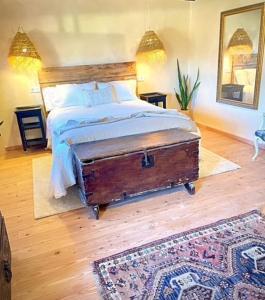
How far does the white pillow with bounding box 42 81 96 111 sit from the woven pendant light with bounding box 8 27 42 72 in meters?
0.48

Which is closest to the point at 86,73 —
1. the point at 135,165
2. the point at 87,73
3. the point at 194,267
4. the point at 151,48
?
Answer: the point at 87,73

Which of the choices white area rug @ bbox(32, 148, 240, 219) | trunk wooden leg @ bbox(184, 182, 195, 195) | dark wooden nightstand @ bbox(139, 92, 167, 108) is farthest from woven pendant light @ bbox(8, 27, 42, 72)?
trunk wooden leg @ bbox(184, 182, 195, 195)

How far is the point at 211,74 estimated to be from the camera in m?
4.82

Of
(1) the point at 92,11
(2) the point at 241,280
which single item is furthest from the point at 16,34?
(2) the point at 241,280

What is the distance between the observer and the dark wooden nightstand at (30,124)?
4.23 metres

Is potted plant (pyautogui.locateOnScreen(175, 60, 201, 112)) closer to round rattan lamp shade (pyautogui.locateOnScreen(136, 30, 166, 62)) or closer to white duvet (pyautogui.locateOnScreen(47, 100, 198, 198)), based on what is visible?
round rattan lamp shade (pyautogui.locateOnScreen(136, 30, 166, 62))

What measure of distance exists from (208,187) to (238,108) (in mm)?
1981

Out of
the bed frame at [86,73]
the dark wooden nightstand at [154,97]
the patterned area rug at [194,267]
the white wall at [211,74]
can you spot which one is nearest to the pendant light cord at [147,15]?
the bed frame at [86,73]

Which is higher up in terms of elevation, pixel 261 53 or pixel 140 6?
pixel 140 6

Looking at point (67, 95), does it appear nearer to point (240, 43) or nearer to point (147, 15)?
point (147, 15)

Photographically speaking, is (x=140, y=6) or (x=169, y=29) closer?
(x=140, y=6)

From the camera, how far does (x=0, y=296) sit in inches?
50.6

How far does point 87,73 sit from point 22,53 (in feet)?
3.63

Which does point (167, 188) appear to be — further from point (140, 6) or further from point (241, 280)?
point (140, 6)
